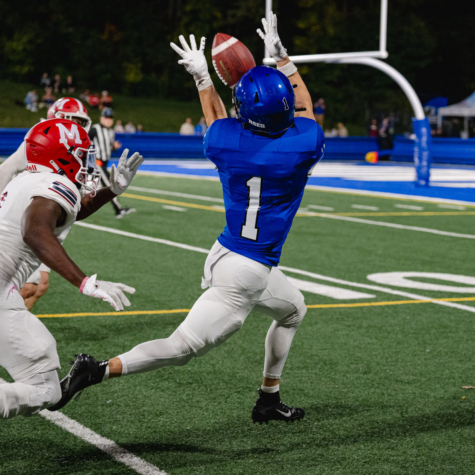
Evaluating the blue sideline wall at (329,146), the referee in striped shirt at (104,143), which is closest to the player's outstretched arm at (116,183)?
the referee in striped shirt at (104,143)

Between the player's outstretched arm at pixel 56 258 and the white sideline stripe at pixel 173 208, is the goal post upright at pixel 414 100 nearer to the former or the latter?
the white sideline stripe at pixel 173 208

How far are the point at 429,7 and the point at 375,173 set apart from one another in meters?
32.9

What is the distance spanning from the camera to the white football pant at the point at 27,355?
11.0 ft

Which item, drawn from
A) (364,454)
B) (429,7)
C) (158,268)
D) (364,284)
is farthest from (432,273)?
(429,7)

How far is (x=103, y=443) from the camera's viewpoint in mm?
3916

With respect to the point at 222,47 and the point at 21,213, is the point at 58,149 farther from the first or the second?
the point at 222,47

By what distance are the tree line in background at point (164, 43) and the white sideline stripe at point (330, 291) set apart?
37914mm

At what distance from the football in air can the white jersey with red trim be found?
1.56 metres

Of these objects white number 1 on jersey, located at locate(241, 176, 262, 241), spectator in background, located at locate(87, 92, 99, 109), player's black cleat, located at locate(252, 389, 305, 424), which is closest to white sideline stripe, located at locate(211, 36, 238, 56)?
white number 1 on jersey, located at locate(241, 176, 262, 241)

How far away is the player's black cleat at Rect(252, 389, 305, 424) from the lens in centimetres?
425

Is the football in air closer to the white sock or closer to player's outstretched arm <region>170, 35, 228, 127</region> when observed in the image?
player's outstretched arm <region>170, 35, 228, 127</region>

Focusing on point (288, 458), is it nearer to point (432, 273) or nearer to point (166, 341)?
point (166, 341)

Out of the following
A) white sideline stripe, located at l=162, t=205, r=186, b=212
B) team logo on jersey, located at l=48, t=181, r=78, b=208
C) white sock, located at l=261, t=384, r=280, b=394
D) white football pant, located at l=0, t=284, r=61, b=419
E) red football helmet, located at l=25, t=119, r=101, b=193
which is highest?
red football helmet, located at l=25, t=119, r=101, b=193

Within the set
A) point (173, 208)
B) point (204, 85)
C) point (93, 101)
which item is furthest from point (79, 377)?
point (93, 101)
